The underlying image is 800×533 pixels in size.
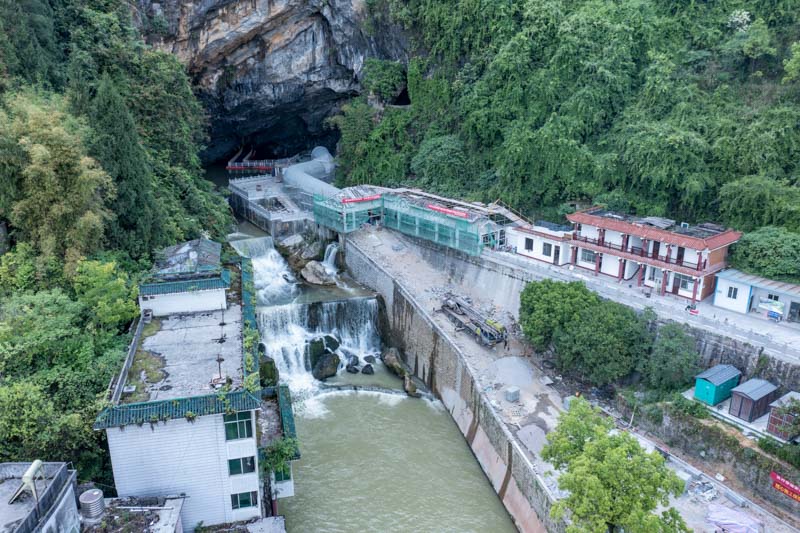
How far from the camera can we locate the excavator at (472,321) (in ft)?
99.1

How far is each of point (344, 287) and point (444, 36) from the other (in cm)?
2276

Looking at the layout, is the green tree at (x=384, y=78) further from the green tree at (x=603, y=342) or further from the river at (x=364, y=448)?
the green tree at (x=603, y=342)

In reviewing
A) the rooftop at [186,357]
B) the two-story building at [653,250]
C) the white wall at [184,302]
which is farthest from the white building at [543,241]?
the white wall at [184,302]

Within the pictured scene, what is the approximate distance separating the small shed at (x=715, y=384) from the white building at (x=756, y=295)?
4931 mm

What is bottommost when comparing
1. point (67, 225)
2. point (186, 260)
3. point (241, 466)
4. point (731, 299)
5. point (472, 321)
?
point (241, 466)

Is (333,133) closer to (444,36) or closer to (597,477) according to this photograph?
(444,36)

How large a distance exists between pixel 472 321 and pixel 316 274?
13.1 metres

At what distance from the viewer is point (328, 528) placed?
22250mm

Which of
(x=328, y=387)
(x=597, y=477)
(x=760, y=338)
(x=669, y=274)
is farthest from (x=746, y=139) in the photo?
(x=328, y=387)

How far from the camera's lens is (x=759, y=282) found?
28094 millimetres

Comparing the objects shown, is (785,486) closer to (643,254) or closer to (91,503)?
(643,254)

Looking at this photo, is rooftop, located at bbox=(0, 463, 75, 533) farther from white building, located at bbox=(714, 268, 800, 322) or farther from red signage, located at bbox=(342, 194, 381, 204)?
white building, located at bbox=(714, 268, 800, 322)

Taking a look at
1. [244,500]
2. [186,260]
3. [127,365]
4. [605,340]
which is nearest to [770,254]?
[605,340]

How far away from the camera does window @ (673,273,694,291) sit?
98.1 feet
